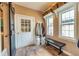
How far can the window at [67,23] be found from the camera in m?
1.55

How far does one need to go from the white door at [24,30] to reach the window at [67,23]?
53cm

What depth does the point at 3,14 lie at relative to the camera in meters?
1.61

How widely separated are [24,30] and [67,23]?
2.56ft

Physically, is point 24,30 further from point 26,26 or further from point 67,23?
point 67,23

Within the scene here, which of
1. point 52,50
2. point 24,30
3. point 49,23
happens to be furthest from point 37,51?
point 49,23

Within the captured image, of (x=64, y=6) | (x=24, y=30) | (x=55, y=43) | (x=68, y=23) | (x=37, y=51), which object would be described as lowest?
(x=37, y=51)

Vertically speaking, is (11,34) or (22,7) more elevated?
(22,7)

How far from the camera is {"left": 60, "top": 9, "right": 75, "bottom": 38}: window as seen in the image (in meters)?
1.55

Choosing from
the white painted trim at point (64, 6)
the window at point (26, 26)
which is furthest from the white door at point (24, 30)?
the white painted trim at point (64, 6)

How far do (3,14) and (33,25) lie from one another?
0.55 metres

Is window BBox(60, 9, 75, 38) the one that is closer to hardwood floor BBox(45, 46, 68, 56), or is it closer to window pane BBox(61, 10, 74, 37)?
window pane BBox(61, 10, 74, 37)

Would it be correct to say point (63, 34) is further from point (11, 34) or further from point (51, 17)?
point (11, 34)

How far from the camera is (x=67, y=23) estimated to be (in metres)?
1.63

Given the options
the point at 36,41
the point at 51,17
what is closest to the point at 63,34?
the point at 51,17
